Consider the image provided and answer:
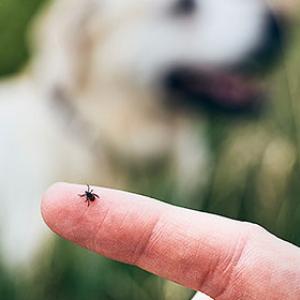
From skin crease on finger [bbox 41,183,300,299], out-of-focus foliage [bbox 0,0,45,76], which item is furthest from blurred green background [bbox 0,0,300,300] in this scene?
skin crease on finger [bbox 41,183,300,299]

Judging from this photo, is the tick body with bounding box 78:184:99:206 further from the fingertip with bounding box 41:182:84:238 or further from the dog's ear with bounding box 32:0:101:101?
the dog's ear with bounding box 32:0:101:101

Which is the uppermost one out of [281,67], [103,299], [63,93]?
[281,67]

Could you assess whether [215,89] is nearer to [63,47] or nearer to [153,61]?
[153,61]

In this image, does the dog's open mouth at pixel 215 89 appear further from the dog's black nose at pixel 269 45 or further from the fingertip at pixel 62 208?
the fingertip at pixel 62 208

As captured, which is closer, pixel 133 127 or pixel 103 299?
pixel 103 299

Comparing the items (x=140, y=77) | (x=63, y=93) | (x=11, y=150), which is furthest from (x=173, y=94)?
(x=11, y=150)

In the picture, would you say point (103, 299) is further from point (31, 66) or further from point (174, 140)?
point (31, 66)

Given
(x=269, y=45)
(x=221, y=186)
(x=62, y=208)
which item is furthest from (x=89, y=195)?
(x=269, y=45)
